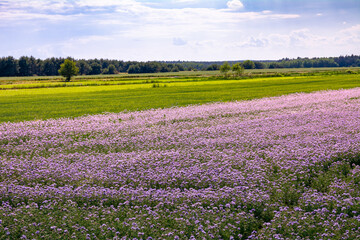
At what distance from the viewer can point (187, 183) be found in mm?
10781

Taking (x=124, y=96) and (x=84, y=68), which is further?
(x=84, y=68)

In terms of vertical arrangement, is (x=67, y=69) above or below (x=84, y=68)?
below

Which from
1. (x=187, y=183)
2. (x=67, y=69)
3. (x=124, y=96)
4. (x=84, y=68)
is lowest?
(x=187, y=183)

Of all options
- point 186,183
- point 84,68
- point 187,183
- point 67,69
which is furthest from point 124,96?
point 84,68

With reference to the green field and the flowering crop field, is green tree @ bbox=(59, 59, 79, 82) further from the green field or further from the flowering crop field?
the flowering crop field

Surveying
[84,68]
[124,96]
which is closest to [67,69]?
[84,68]

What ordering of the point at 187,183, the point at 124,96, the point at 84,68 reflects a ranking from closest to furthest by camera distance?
the point at 187,183, the point at 124,96, the point at 84,68

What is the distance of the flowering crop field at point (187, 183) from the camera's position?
7.88 meters

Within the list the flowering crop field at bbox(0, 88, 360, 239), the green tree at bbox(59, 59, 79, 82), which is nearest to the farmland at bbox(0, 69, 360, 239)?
the flowering crop field at bbox(0, 88, 360, 239)

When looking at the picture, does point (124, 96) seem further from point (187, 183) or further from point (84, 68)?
point (84, 68)

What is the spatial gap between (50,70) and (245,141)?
552ft

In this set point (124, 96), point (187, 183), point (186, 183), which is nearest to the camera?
point (186, 183)

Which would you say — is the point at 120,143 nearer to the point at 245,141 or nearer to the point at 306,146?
the point at 245,141

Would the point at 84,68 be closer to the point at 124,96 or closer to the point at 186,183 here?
the point at 124,96
